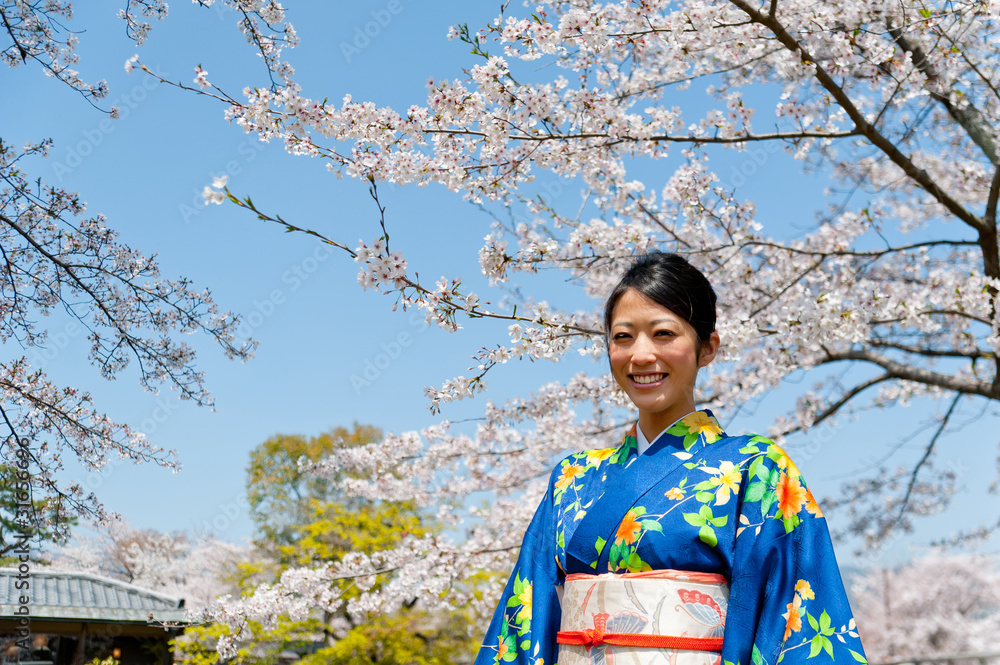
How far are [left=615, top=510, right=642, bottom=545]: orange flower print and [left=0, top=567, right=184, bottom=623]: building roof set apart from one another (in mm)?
7820

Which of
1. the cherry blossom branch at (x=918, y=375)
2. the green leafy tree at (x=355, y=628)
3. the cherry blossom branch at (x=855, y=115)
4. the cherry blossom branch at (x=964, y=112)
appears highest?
the cherry blossom branch at (x=964, y=112)

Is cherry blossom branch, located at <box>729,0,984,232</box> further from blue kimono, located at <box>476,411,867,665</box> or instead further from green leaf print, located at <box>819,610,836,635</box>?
green leaf print, located at <box>819,610,836,635</box>

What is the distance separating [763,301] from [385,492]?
12.4 ft

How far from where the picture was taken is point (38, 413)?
457cm

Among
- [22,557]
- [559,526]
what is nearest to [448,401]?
[559,526]

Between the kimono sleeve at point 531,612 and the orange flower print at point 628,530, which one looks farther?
the kimono sleeve at point 531,612

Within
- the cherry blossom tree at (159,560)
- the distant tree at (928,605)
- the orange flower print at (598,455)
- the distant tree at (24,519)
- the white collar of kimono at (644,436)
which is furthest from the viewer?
the cherry blossom tree at (159,560)

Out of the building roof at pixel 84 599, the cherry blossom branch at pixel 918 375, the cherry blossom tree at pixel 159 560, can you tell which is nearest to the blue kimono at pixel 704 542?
the cherry blossom branch at pixel 918 375

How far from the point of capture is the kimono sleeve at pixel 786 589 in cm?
143

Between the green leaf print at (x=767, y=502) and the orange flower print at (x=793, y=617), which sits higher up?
the green leaf print at (x=767, y=502)

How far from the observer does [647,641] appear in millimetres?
1485

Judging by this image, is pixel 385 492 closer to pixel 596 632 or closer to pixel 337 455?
pixel 337 455

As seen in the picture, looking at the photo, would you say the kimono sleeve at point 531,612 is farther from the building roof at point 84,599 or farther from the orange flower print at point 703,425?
the building roof at point 84,599

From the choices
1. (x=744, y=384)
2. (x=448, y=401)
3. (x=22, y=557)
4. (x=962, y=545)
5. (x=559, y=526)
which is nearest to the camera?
(x=559, y=526)
